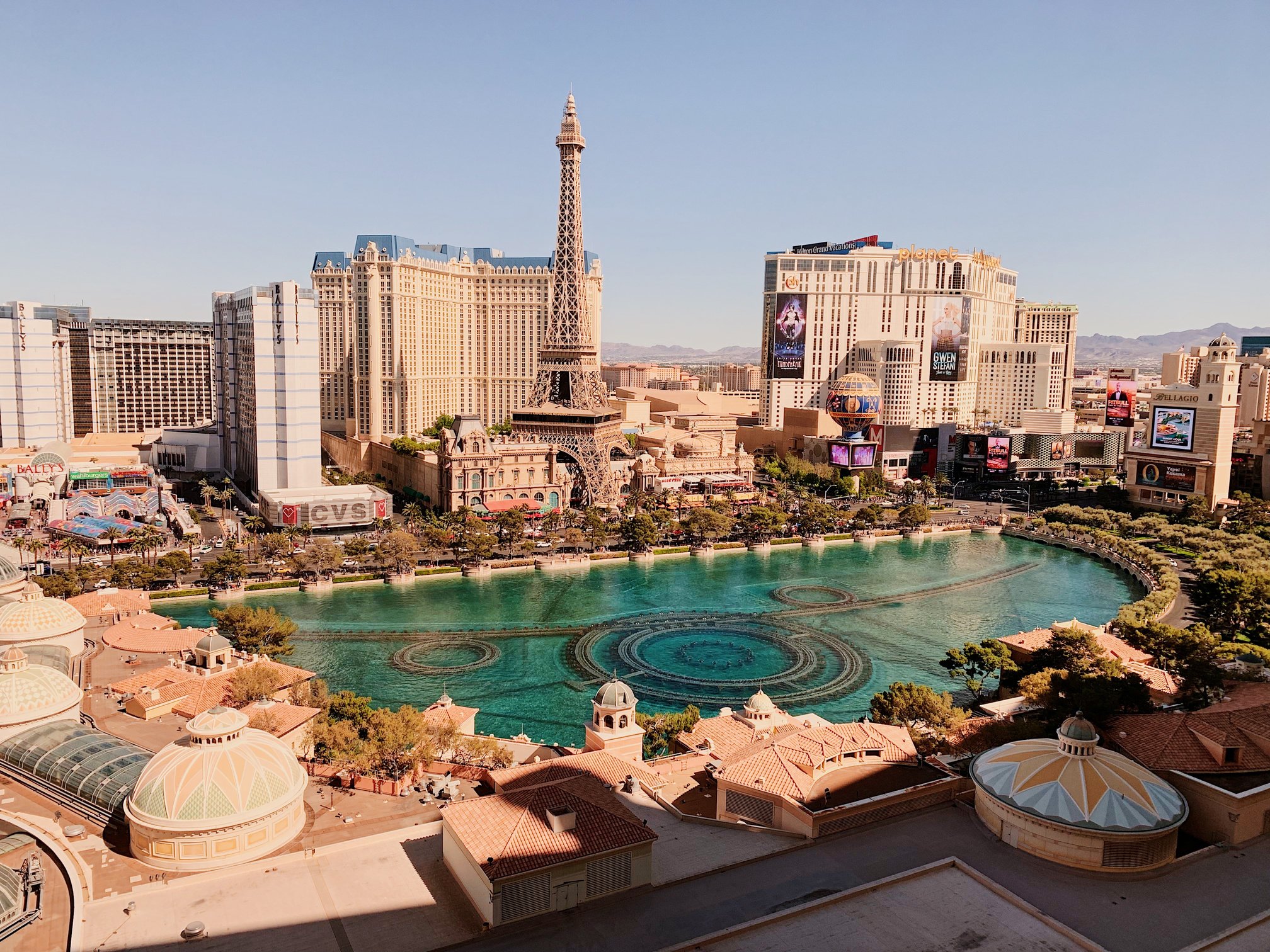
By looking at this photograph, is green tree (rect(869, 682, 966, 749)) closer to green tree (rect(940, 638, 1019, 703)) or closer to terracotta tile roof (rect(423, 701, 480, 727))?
green tree (rect(940, 638, 1019, 703))

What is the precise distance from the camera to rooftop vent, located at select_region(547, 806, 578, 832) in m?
20.0

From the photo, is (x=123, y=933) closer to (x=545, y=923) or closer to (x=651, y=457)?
(x=545, y=923)

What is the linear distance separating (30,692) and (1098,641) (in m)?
38.0

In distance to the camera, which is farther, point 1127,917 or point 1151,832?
point 1151,832

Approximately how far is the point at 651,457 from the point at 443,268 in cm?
3752

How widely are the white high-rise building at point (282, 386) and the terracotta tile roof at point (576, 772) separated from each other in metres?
53.5

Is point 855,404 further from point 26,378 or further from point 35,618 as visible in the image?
point 35,618

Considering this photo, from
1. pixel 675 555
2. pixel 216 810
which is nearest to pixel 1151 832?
pixel 216 810

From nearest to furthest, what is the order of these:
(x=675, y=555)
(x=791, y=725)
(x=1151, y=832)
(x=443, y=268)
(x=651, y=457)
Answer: (x=1151, y=832)
(x=791, y=725)
(x=675, y=555)
(x=651, y=457)
(x=443, y=268)

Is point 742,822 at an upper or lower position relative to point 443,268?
lower

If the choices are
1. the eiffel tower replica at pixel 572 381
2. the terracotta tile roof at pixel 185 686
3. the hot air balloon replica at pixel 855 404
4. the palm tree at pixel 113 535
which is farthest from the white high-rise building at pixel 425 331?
the terracotta tile roof at pixel 185 686

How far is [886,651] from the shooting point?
4791cm

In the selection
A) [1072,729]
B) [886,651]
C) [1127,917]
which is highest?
[1072,729]

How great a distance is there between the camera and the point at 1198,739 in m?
25.1
